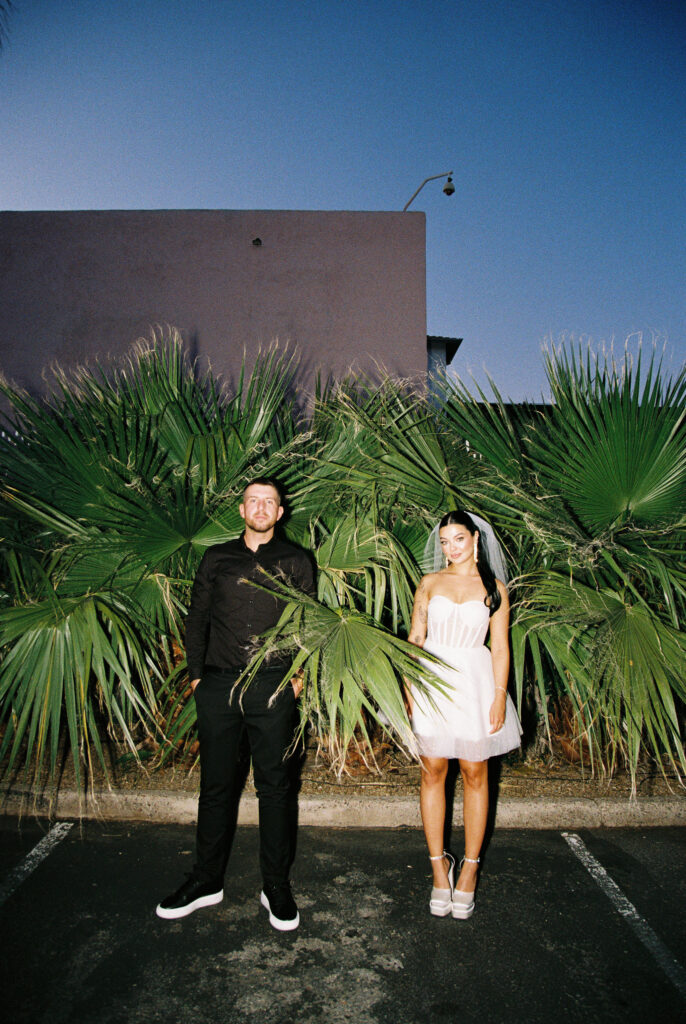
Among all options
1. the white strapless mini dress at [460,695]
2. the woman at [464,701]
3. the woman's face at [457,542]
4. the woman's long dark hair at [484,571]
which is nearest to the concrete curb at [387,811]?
the woman at [464,701]

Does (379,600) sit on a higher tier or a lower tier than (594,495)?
lower

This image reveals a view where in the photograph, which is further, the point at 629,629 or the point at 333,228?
the point at 333,228

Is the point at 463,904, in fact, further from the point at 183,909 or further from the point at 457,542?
the point at 457,542

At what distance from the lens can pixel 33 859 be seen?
10.8 ft

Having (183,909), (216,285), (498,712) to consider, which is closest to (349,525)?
(498,712)

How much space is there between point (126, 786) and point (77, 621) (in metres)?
1.51

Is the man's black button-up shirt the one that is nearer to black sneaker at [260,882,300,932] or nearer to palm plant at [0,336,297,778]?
palm plant at [0,336,297,778]

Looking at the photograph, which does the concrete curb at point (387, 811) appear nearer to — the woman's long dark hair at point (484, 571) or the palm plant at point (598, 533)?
the palm plant at point (598, 533)

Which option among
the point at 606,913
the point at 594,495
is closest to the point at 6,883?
the point at 606,913

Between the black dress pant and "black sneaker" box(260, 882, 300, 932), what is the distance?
41 mm

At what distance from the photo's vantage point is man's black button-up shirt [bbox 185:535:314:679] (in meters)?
2.88

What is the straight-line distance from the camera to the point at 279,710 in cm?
280

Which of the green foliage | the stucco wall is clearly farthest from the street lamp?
the green foliage

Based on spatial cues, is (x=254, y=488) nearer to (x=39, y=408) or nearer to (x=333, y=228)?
(x=39, y=408)
